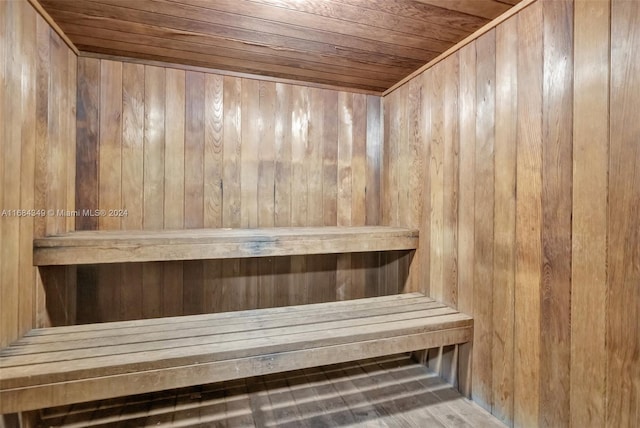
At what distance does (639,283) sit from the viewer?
93cm

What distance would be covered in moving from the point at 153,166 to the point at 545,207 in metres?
2.01

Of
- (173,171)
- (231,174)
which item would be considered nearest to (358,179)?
(231,174)

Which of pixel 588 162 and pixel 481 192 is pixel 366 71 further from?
pixel 588 162

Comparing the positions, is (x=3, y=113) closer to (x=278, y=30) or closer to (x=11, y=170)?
(x=11, y=170)

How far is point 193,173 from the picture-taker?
1.93 m

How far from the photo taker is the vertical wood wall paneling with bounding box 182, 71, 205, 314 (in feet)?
6.27

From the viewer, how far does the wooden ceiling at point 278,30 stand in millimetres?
1298

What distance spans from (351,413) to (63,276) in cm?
167

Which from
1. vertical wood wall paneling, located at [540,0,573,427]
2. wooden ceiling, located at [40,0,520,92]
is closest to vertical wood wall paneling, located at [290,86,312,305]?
wooden ceiling, located at [40,0,520,92]

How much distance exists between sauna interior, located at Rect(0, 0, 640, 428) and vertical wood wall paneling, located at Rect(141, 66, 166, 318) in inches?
0.5

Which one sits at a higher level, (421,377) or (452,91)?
(452,91)

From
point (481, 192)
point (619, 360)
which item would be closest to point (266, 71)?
point (481, 192)

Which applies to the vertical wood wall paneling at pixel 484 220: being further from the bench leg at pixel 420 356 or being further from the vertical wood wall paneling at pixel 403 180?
the vertical wood wall paneling at pixel 403 180

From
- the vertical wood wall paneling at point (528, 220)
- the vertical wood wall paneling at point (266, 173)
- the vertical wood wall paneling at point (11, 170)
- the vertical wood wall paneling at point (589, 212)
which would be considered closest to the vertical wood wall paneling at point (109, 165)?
the vertical wood wall paneling at point (11, 170)
